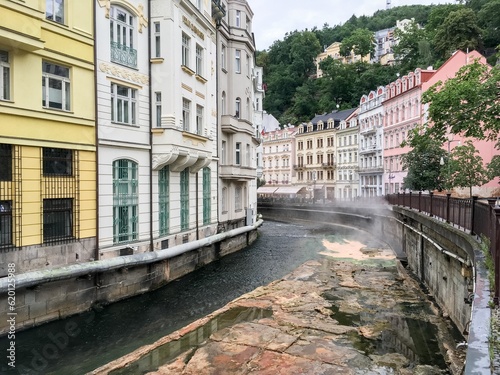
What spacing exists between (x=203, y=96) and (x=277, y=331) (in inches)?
561

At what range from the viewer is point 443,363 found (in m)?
10.8

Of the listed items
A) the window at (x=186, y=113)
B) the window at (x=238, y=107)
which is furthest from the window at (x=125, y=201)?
the window at (x=238, y=107)

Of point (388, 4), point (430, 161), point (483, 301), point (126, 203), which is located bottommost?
point (483, 301)

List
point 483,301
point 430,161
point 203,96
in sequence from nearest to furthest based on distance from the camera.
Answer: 1. point 483,301
2. point 203,96
3. point 430,161

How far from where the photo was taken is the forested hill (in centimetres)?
5897

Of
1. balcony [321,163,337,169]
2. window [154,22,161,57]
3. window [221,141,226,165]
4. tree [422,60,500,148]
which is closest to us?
tree [422,60,500,148]

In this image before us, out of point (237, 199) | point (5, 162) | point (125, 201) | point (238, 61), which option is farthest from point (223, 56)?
point (5, 162)

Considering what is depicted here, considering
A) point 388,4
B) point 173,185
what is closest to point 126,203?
point 173,185

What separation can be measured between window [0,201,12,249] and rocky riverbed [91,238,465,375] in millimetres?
5151

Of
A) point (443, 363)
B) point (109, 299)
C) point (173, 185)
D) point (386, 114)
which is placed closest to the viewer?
point (443, 363)

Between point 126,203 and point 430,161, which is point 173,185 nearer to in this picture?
point 126,203

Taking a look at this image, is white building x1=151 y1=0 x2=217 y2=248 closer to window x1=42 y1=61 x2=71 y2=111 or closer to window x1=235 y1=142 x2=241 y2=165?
window x1=42 y1=61 x2=71 y2=111

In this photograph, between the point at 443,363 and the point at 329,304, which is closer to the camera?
the point at 443,363

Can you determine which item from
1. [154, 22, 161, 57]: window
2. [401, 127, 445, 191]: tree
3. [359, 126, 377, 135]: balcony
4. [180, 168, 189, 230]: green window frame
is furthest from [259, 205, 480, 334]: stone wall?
[359, 126, 377, 135]: balcony
